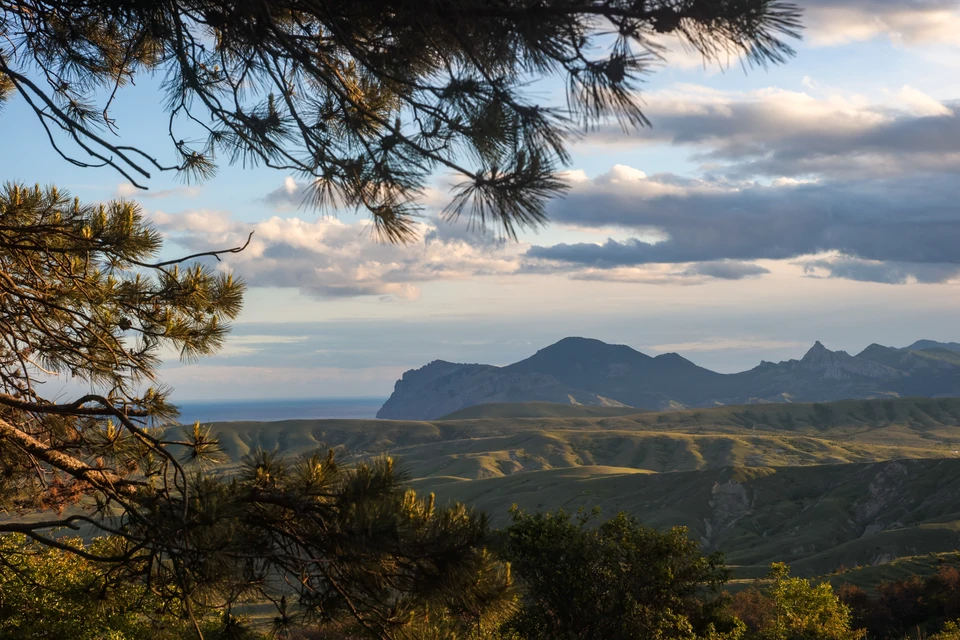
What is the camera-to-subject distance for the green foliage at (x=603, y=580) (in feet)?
39.9

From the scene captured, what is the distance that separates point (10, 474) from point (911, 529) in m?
63.8

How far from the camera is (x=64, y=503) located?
6.94m

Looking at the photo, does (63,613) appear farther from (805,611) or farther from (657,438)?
(657,438)

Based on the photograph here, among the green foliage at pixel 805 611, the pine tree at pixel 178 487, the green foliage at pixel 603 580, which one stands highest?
the pine tree at pixel 178 487

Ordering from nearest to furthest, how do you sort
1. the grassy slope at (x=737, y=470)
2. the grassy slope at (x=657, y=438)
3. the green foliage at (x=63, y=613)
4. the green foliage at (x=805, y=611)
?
1. the green foliage at (x=63, y=613)
2. the green foliage at (x=805, y=611)
3. the grassy slope at (x=737, y=470)
4. the grassy slope at (x=657, y=438)

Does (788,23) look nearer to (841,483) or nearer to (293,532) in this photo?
(293,532)

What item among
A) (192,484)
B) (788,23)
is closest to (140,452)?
(192,484)

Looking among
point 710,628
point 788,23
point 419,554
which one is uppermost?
point 788,23

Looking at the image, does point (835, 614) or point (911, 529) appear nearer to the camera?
point (835, 614)

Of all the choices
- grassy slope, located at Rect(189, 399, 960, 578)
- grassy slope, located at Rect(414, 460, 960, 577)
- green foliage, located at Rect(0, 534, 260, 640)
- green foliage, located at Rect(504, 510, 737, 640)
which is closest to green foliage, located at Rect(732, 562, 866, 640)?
green foliage, located at Rect(504, 510, 737, 640)

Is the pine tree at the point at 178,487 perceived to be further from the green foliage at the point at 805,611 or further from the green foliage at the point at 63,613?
the green foliage at the point at 805,611

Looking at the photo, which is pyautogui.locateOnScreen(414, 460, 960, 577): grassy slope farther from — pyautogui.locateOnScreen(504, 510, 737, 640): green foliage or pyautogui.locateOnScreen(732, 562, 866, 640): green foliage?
pyautogui.locateOnScreen(504, 510, 737, 640): green foliage

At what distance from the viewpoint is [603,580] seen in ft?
40.4

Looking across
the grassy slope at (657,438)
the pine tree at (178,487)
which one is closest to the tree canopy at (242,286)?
the pine tree at (178,487)
